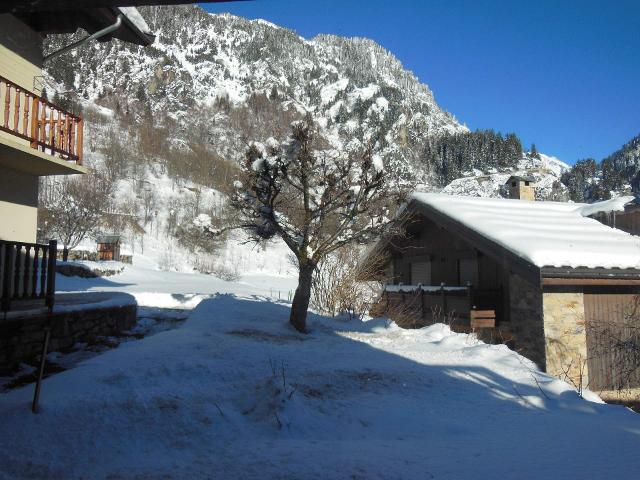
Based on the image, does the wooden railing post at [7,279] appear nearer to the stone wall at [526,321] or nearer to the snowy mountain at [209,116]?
the stone wall at [526,321]

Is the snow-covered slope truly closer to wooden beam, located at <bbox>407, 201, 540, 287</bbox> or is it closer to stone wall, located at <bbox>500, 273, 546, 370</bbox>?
wooden beam, located at <bbox>407, 201, 540, 287</bbox>

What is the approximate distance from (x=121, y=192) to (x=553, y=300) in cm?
4645

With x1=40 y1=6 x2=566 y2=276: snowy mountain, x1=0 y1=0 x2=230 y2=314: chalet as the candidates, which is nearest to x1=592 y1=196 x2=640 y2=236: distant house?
x1=40 y1=6 x2=566 y2=276: snowy mountain

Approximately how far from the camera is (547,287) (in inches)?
356

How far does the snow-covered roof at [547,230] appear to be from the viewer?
871cm

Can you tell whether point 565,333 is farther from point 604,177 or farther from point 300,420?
point 604,177

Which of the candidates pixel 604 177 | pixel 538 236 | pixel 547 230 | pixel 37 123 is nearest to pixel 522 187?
pixel 547 230

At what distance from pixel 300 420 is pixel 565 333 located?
7214 mm

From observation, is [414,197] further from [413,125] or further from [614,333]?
[413,125]

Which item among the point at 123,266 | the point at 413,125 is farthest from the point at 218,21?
the point at 123,266

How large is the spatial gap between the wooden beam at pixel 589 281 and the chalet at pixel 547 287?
18 millimetres

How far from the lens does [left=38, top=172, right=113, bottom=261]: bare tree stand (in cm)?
2666

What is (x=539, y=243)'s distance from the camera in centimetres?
898

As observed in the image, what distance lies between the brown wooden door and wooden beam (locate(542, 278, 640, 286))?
546 mm
